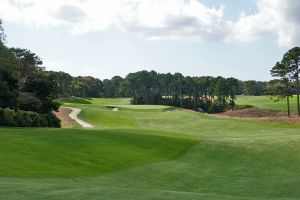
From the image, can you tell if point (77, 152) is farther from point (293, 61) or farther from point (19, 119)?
point (293, 61)

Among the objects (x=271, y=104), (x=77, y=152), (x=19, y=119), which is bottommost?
(x=271, y=104)

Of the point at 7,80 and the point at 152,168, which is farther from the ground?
the point at 7,80

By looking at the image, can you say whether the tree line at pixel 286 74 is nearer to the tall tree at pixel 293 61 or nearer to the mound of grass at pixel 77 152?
the tall tree at pixel 293 61

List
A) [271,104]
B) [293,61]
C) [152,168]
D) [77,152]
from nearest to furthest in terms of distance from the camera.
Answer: [152,168]
[77,152]
[293,61]
[271,104]

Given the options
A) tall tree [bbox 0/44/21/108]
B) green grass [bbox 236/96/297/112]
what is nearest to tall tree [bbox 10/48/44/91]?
tall tree [bbox 0/44/21/108]

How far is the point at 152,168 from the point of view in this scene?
953 inches

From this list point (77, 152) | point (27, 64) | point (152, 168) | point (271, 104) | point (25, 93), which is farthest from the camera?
point (271, 104)

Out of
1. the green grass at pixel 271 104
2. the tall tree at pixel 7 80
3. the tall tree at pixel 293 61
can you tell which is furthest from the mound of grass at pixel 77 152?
the green grass at pixel 271 104

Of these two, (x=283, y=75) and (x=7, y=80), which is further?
(x=283, y=75)

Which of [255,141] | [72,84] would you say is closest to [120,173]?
[255,141]

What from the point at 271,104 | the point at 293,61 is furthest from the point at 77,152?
the point at 271,104

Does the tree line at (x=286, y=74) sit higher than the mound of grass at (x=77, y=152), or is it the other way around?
the tree line at (x=286, y=74)

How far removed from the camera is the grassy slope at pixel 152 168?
1518 cm

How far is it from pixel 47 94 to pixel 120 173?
3740 centimetres
